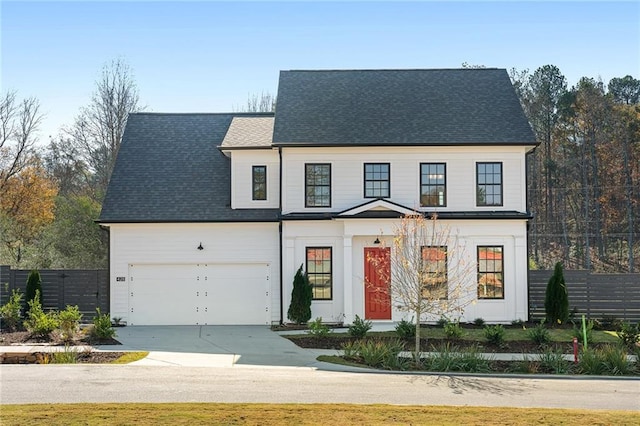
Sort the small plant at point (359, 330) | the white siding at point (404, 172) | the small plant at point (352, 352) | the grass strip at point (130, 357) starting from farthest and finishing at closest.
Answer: the white siding at point (404, 172)
the small plant at point (359, 330)
the small plant at point (352, 352)
the grass strip at point (130, 357)

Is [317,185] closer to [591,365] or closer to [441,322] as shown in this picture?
[441,322]

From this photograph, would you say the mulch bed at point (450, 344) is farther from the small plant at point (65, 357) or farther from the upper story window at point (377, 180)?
the upper story window at point (377, 180)

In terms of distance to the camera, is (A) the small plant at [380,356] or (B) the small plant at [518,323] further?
(B) the small plant at [518,323]

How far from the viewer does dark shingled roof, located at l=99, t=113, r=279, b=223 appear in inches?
1017

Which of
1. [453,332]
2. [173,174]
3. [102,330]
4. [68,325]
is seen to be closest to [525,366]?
[453,332]

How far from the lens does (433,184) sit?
2562 centimetres

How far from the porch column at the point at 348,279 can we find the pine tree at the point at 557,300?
681cm

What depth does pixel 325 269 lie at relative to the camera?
25.1 m

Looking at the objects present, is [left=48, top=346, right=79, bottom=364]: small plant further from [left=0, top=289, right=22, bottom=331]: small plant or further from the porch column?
the porch column

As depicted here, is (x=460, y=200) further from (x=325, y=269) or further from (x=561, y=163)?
(x=561, y=163)

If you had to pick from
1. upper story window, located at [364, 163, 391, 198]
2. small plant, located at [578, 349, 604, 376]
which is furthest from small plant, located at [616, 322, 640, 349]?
upper story window, located at [364, 163, 391, 198]

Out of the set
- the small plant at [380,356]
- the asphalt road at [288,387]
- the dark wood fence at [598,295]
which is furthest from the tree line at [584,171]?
the asphalt road at [288,387]

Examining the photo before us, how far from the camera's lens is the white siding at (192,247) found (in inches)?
1010

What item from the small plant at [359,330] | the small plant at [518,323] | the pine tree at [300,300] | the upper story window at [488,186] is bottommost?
the small plant at [518,323]
